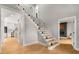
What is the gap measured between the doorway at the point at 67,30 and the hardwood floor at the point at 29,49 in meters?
0.07

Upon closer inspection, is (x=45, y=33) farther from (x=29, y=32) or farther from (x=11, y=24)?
(x=11, y=24)

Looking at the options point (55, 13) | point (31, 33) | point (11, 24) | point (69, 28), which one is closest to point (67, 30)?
point (69, 28)

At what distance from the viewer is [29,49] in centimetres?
162

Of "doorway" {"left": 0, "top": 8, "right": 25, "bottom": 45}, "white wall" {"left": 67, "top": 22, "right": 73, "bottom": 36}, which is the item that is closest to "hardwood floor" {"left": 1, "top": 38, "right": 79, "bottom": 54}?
"doorway" {"left": 0, "top": 8, "right": 25, "bottom": 45}

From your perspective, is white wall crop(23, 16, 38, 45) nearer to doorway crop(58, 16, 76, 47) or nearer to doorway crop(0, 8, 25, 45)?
doorway crop(0, 8, 25, 45)

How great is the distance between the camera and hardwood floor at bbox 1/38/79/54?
158 cm

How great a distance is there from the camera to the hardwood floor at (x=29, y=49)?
158 cm

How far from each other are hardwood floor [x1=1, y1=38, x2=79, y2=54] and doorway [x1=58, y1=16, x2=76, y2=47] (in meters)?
0.07

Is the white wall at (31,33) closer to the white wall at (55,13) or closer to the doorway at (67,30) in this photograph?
the white wall at (55,13)
